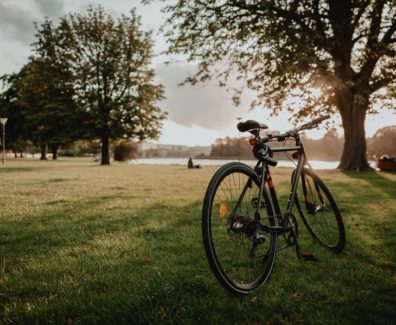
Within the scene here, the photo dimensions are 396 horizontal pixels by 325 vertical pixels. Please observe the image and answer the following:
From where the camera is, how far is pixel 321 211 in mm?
4074

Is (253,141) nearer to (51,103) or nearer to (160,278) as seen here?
(160,278)

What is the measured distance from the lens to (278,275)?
312 centimetres

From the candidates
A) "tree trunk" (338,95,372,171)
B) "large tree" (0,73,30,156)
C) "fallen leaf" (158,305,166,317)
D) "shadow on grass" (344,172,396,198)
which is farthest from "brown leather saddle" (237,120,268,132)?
"large tree" (0,73,30,156)

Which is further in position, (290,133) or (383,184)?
(383,184)

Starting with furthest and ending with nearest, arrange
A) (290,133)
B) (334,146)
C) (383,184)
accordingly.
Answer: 1. (334,146)
2. (383,184)
3. (290,133)

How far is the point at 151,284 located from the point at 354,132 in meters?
20.8

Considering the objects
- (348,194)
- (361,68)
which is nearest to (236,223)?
(348,194)

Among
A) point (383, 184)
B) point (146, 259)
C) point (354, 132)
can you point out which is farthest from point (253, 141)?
point (354, 132)

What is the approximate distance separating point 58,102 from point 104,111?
4666 millimetres

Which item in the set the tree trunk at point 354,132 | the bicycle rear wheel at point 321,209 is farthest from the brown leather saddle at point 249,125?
the tree trunk at point 354,132

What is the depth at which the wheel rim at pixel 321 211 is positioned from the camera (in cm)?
400

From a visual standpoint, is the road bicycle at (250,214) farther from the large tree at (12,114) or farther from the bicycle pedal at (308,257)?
the large tree at (12,114)

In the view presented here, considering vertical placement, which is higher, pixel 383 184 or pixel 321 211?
pixel 321 211

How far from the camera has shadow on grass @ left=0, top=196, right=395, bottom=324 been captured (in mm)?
2316
